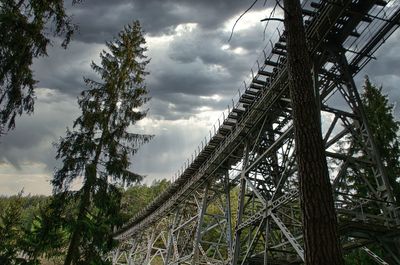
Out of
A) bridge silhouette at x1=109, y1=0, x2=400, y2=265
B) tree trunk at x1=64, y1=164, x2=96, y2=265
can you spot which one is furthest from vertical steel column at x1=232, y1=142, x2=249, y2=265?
tree trunk at x1=64, y1=164, x2=96, y2=265

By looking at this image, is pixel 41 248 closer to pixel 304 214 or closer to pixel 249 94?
pixel 249 94

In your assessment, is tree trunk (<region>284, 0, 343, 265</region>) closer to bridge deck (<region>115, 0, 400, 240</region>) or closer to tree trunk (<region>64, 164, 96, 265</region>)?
bridge deck (<region>115, 0, 400, 240</region>)

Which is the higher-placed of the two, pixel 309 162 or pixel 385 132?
pixel 385 132

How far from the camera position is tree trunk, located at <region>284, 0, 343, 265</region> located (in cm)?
407

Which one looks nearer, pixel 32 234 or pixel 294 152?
pixel 294 152

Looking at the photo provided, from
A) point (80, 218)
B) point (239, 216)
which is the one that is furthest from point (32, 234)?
point (239, 216)

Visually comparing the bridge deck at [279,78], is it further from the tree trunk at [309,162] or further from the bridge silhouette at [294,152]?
the tree trunk at [309,162]

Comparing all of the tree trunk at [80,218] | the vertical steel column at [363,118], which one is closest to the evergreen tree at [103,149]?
the tree trunk at [80,218]

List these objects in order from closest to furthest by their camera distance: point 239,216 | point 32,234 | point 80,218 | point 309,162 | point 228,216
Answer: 1. point 309,162
2. point 80,218
3. point 239,216
4. point 32,234
5. point 228,216

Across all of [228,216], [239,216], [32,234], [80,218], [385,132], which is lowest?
[32,234]

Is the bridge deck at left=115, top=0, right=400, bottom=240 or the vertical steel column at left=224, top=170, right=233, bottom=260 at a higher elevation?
the bridge deck at left=115, top=0, right=400, bottom=240

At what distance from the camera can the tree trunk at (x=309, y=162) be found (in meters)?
4.07

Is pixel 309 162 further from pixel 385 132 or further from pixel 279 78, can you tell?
pixel 385 132

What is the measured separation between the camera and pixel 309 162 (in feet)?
15.2
